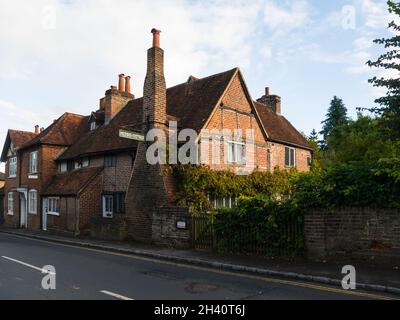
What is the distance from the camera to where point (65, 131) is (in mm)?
30672

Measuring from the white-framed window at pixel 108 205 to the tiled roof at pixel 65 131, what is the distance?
25.2ft

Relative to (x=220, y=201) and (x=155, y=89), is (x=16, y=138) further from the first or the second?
(x=220, y=201)

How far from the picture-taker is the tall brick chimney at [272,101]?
108 feet

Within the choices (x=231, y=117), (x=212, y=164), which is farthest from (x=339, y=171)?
(x=231, y=117)

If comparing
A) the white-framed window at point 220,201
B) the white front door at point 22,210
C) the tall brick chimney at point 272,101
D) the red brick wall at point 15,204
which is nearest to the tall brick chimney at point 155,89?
the white-framed window at point 220,201

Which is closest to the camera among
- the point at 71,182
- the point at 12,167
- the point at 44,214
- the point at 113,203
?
the point at 113,203

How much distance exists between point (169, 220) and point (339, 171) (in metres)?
7.48

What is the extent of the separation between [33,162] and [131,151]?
12494 mm

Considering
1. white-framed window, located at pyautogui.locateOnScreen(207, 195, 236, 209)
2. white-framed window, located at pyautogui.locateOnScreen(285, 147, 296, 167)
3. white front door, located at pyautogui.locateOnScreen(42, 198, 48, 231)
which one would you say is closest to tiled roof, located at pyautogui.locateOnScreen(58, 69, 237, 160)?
white front door, located at pyautogui.locateOnScreen(42, 198, 48, 231)

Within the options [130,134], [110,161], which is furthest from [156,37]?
[110,161]

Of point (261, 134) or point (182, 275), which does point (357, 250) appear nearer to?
point (182, 275)

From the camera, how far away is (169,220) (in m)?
16.7

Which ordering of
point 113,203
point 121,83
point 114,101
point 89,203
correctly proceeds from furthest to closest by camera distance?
point 121,83
point 114,101
point 89,203
point 113,203

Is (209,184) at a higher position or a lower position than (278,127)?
lower
